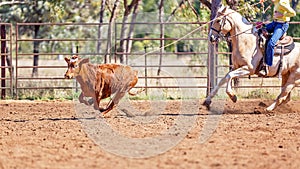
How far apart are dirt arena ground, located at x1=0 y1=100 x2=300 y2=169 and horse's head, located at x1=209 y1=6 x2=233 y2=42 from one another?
1.51 meters

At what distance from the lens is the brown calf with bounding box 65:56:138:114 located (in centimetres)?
1116

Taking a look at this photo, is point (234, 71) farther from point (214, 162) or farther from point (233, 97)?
point (214, 162)

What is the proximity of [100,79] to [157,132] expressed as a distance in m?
2.28

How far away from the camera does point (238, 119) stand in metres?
11.2

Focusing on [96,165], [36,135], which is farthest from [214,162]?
[36,135]

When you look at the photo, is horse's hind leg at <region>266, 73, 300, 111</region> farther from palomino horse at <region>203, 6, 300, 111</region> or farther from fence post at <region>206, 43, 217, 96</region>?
fence post at <region>206, 43, 217, 96</region>

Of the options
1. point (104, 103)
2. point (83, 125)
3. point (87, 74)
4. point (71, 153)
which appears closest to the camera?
point (71, 153)

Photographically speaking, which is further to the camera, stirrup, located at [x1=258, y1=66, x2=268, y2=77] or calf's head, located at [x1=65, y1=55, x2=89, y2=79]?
stirrup, located at [x1=258, y1=66, x2=268, y2=77]

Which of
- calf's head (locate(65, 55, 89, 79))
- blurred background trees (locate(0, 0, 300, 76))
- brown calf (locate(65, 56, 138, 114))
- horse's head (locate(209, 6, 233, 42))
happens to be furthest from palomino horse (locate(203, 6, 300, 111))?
calf's head (locate(65, 55, 89, 79))

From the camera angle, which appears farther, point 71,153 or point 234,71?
point 234,71

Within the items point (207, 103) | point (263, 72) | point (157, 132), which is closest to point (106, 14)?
point (207, 103)

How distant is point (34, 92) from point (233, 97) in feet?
23.3

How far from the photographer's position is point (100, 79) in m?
11.3

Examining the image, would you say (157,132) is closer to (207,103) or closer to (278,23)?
(207,103)
